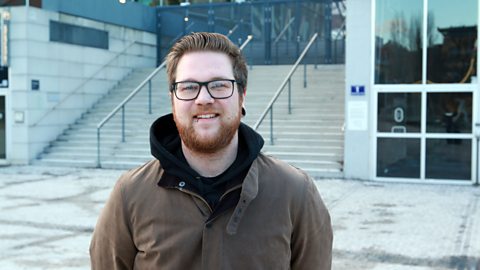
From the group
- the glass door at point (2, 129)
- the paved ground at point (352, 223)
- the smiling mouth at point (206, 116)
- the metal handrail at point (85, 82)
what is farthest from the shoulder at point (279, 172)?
the glass door at point (2, 129)

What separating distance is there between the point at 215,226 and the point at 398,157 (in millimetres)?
9463

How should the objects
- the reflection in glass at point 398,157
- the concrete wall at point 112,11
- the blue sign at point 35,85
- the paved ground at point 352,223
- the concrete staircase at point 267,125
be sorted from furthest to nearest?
the concrete wall at point 112,11
the blue sign at point 35,85
the concrete staircase at point 267,125
the reflection in glass at point 398,157
the paved ground at point 352,223

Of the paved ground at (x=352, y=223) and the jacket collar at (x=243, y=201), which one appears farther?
the paved ground at (x=352, y=223)

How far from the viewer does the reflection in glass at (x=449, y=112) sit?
412 inches

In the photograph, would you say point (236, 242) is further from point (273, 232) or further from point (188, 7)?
point (188, 7)

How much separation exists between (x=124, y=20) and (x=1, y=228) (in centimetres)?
A: 1100

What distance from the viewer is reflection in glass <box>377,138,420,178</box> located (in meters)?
10.7

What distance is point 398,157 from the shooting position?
10.8 meters

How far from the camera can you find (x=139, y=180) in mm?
1932

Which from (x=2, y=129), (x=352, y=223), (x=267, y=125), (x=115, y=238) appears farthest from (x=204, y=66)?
(x=2, y=129)

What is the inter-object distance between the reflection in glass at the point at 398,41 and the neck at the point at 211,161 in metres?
9.38

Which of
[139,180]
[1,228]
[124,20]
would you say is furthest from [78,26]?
[139,180]

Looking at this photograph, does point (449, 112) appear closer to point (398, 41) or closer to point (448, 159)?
point (448, 159)

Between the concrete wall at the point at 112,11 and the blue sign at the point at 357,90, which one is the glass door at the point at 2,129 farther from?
the blue sign at the point at 357,90
